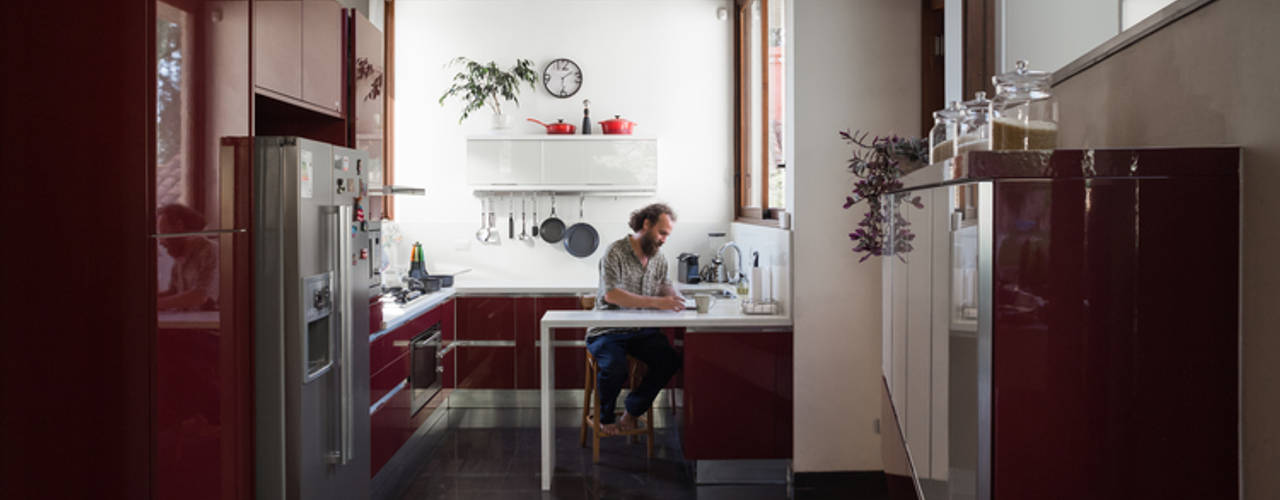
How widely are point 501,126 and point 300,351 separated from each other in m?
2.84

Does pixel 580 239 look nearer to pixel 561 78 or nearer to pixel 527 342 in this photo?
pixel 527 342

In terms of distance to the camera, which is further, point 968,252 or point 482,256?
point 482,256

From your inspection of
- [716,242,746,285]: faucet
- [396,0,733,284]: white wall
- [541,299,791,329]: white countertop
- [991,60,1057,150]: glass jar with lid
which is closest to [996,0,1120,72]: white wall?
[991,60,1057,150]: glass jar with lid

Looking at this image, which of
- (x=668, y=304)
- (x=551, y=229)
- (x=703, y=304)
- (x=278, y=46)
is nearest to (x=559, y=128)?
(x=551, y=229)

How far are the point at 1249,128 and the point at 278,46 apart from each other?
2709mm

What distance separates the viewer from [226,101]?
2.19m

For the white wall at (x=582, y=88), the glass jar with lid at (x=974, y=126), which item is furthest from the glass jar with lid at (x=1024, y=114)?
the white wall at (x=582, y=88)

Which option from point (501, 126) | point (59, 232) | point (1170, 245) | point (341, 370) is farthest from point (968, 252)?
point (501, 126)

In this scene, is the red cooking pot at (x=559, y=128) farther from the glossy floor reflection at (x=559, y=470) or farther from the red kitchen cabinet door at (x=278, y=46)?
the red kitchen cabinet door at (x=278, y=46)

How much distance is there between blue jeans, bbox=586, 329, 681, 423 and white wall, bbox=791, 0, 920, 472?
78cm

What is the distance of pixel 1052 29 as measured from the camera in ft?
5.72

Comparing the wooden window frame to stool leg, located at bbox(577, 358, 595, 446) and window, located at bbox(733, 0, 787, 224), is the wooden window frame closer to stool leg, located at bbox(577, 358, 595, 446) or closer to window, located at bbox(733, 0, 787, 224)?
stool leg, located at bbox(577, 358, 595, 446)

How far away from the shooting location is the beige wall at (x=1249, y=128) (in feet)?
2.90

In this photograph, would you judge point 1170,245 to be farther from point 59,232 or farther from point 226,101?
point 226,101
